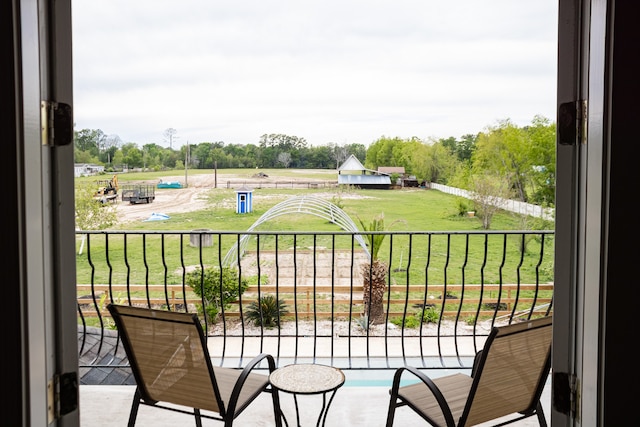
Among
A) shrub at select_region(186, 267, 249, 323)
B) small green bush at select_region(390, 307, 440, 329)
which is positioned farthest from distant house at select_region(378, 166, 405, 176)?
shrub at select_region(186, 267, 249, 323)

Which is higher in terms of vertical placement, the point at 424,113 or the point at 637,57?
the point at 424,113

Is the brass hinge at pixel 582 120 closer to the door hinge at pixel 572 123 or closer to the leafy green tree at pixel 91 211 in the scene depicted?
the door hinge at pixel 572 123

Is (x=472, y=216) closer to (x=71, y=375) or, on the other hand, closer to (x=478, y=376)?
(x=478, y=376)

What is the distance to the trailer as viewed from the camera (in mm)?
18903

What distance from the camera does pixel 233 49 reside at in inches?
895

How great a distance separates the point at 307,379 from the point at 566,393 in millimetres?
1713

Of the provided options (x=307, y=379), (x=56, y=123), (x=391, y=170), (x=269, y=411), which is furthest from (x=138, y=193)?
(x=56, y=123)

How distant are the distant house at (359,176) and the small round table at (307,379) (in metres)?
16.1

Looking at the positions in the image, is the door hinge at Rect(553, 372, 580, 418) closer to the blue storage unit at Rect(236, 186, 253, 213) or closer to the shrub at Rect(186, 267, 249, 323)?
the shrub at Rect(186, 267, 249, 323)

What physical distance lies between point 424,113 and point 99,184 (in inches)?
499

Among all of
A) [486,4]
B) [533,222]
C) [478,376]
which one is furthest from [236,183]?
[478,376]

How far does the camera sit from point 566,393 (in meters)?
1.26

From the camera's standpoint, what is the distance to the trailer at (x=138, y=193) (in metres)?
18.9

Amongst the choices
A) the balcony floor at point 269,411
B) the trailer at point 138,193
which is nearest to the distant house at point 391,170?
the trailer at point 138,193
